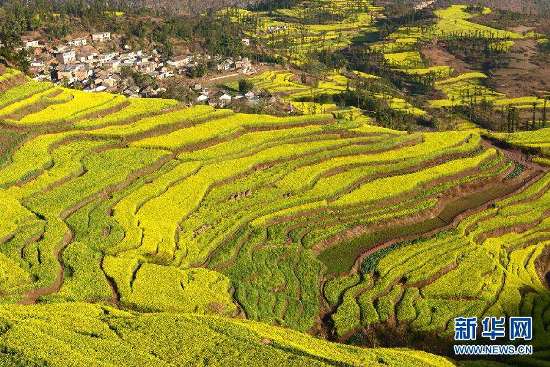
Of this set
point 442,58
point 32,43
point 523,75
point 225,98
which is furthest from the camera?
point 442,58

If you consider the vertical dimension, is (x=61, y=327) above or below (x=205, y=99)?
above

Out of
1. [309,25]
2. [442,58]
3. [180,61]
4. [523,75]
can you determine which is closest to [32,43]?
[180,61]

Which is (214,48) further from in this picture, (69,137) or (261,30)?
(69,137)

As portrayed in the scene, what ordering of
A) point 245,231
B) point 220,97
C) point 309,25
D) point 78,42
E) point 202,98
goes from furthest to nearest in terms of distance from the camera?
point 309,25 < point 78,42 < point 220,97 < point 202,98 < point 245,231

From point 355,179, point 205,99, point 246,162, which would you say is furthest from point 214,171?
point 205,99

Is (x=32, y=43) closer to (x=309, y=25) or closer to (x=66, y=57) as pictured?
(x=66, y=57)

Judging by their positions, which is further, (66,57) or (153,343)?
(66,57)

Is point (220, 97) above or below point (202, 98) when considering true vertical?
below
